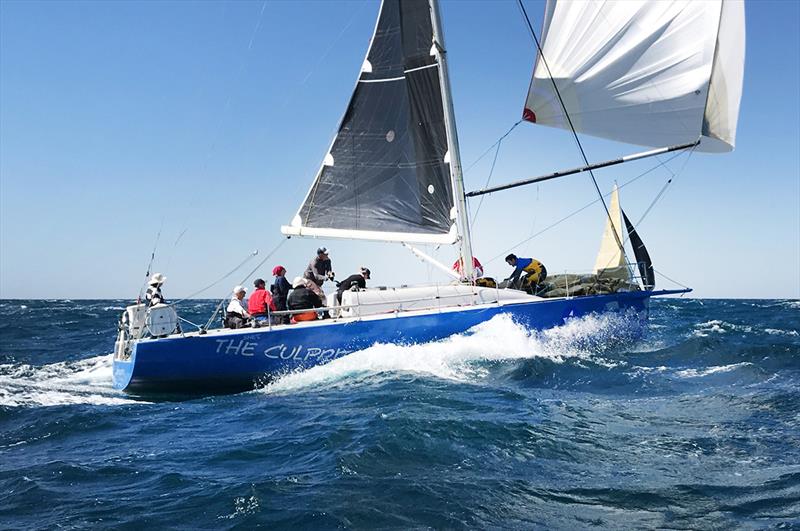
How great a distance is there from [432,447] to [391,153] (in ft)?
27.5

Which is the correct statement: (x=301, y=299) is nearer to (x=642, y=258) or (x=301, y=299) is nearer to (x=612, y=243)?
(x=642, y=258)

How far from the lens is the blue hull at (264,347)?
9539 mm

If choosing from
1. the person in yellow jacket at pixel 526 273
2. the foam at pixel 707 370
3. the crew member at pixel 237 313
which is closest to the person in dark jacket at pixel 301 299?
the crew member at pixel 237 313

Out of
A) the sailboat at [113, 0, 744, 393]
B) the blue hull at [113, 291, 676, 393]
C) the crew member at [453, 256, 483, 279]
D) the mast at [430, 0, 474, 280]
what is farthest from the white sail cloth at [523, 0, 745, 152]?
the blue hull at [113, 291, 676, 393]

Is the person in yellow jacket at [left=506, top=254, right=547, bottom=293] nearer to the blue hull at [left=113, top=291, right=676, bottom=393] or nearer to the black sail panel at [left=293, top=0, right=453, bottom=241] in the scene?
the blue hull at [left=113, top=291, right=676, bottom=393]

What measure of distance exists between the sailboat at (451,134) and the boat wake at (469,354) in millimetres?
181

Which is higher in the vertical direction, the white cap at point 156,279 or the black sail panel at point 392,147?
the black sail panel at point 392,147

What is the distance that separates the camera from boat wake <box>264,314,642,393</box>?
9.73 meters

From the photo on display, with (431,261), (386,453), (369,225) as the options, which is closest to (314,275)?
(369,225)

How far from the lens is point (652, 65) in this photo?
1199 centimetres

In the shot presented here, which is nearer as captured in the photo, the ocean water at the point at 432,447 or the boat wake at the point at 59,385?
the ocean water at the point at 432,447

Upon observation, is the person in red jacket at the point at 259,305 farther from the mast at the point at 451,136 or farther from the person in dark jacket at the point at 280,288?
the mast at the point at 451,136

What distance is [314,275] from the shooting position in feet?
39.9

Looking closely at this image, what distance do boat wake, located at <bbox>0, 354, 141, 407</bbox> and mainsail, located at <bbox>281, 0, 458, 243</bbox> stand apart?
491 centimetres
